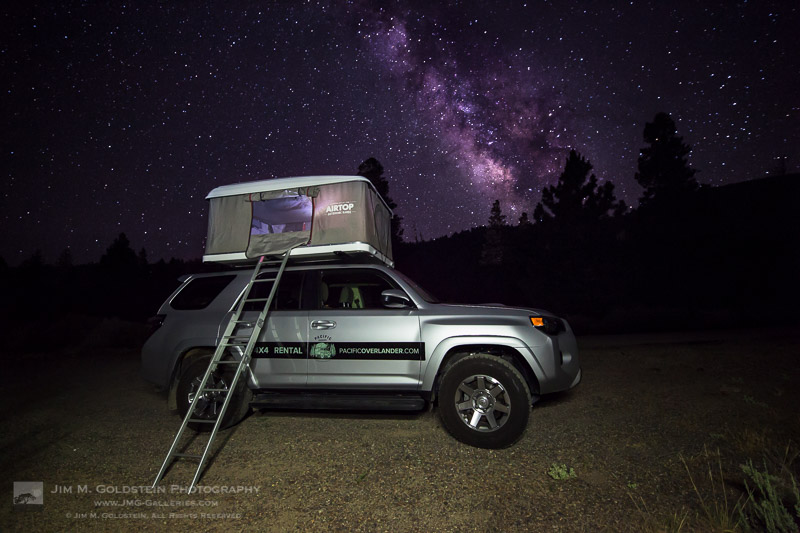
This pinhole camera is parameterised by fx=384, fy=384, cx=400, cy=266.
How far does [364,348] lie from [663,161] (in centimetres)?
3360

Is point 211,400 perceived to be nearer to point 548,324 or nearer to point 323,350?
point 323,350

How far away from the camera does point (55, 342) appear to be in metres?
13.5

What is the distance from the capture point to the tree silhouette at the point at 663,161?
2882 cm

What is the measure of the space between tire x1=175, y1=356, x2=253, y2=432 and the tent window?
1.69 metres

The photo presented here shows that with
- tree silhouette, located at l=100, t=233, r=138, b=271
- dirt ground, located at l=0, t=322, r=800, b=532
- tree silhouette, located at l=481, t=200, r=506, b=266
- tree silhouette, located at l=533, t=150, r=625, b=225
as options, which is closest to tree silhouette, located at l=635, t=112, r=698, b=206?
tree silhouette, located at l=533, t=150, r=625, b=225

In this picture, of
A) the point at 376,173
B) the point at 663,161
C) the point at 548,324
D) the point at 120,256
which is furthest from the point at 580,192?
the point at 120,256

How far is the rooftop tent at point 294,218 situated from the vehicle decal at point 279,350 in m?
1.06

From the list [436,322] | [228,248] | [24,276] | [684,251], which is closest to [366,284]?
[436,322]

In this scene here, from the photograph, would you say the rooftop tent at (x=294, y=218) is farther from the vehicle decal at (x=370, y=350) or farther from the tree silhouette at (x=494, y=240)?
the tree silhouette at (x=494, y=240)

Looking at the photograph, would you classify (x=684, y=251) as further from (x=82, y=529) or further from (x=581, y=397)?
(x=82, y=529)

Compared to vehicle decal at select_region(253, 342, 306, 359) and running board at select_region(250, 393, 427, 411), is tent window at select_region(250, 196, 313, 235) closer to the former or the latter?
vehicle decal at select_region(253, 342, 306, 359)

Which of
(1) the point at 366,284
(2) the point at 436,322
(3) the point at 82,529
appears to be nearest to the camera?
(3) the point at 82,529

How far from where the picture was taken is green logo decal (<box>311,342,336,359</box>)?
4.19 m

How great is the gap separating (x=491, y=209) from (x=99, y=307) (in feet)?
224
